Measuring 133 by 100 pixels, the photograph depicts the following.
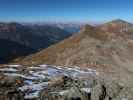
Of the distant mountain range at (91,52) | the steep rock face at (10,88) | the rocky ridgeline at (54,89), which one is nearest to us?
the steep rock face at (10,88)

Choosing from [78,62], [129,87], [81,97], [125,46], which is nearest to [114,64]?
[78,62]

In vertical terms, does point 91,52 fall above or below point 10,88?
above

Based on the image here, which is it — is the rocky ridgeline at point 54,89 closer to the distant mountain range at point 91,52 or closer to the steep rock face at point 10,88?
the steep rock face at point 10,88

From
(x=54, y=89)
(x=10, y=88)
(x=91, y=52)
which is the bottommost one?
(x=54, y=89)

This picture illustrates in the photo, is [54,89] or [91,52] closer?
[54,89]

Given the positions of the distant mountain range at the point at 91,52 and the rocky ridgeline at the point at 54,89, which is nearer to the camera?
the rocky ridgeline at the point at 54,89

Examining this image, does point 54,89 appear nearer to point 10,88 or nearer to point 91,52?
point 10,88

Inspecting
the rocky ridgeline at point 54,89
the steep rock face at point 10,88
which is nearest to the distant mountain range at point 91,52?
the rocky ridgeline at point 54,89

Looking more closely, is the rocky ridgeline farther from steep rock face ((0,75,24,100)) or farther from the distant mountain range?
the distant mountain range

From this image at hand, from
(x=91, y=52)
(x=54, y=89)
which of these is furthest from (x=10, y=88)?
(x=91, y=52)

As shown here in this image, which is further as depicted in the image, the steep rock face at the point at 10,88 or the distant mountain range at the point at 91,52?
the distant mountain range at the point at 91,52

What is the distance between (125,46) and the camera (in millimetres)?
84312

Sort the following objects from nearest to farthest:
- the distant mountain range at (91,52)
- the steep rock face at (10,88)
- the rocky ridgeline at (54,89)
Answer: the steep rock face at (10,88) < the rocky ridgeline at (54,89) < the distant mountain range at (91,52)

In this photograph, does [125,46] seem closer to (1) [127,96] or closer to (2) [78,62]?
(2) [78,62]
